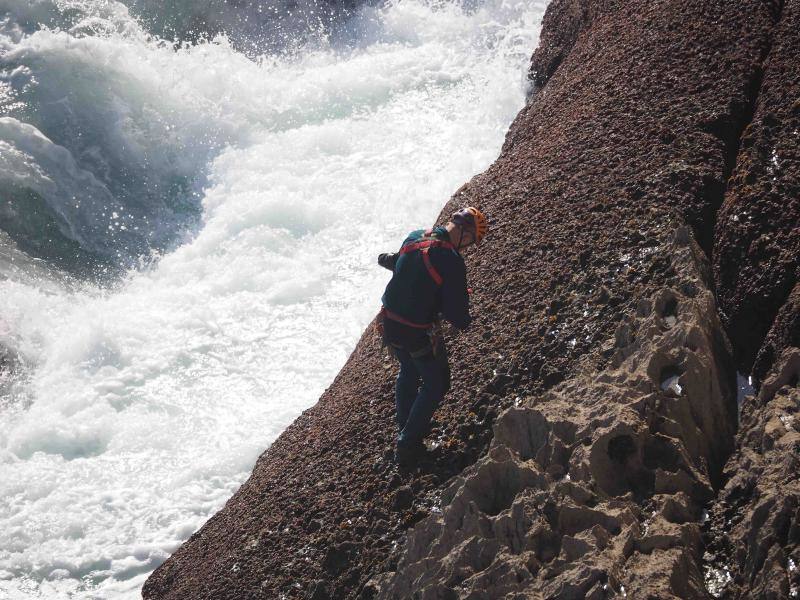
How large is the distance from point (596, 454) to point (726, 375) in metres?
1.00

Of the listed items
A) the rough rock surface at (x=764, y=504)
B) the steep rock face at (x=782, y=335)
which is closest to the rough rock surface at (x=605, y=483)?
the rough rock surface at (x=764, y=504)

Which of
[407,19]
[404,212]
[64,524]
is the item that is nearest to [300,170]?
[404,212]

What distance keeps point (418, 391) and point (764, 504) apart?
2.41 m

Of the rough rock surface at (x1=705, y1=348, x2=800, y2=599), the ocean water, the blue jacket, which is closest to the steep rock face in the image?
the rough rock surface at (x1=705, y1=348, x2=800, y2=599)

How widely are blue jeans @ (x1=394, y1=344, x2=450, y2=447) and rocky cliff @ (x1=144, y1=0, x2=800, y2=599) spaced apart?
19 cm

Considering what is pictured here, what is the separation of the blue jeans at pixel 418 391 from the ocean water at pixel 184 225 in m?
4.06

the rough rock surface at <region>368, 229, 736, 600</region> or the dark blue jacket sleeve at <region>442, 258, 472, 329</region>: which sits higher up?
the dark blue jacket sleeve at <region>442, 258, 472, 329</region>

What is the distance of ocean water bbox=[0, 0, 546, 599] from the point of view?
364 inches

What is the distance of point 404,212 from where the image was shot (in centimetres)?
1183

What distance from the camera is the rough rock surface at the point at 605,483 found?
3.96 m

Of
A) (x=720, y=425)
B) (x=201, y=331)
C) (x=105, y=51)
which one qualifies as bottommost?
(x=720, y=425)

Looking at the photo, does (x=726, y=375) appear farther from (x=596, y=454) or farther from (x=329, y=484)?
(x=329, y=484)

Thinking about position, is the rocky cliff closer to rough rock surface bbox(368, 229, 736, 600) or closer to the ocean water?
rough rock surface bbox(368, 229, 736, 600)

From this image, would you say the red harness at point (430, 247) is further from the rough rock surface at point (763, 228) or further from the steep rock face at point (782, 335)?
the steep rock face at point (782, 335)
